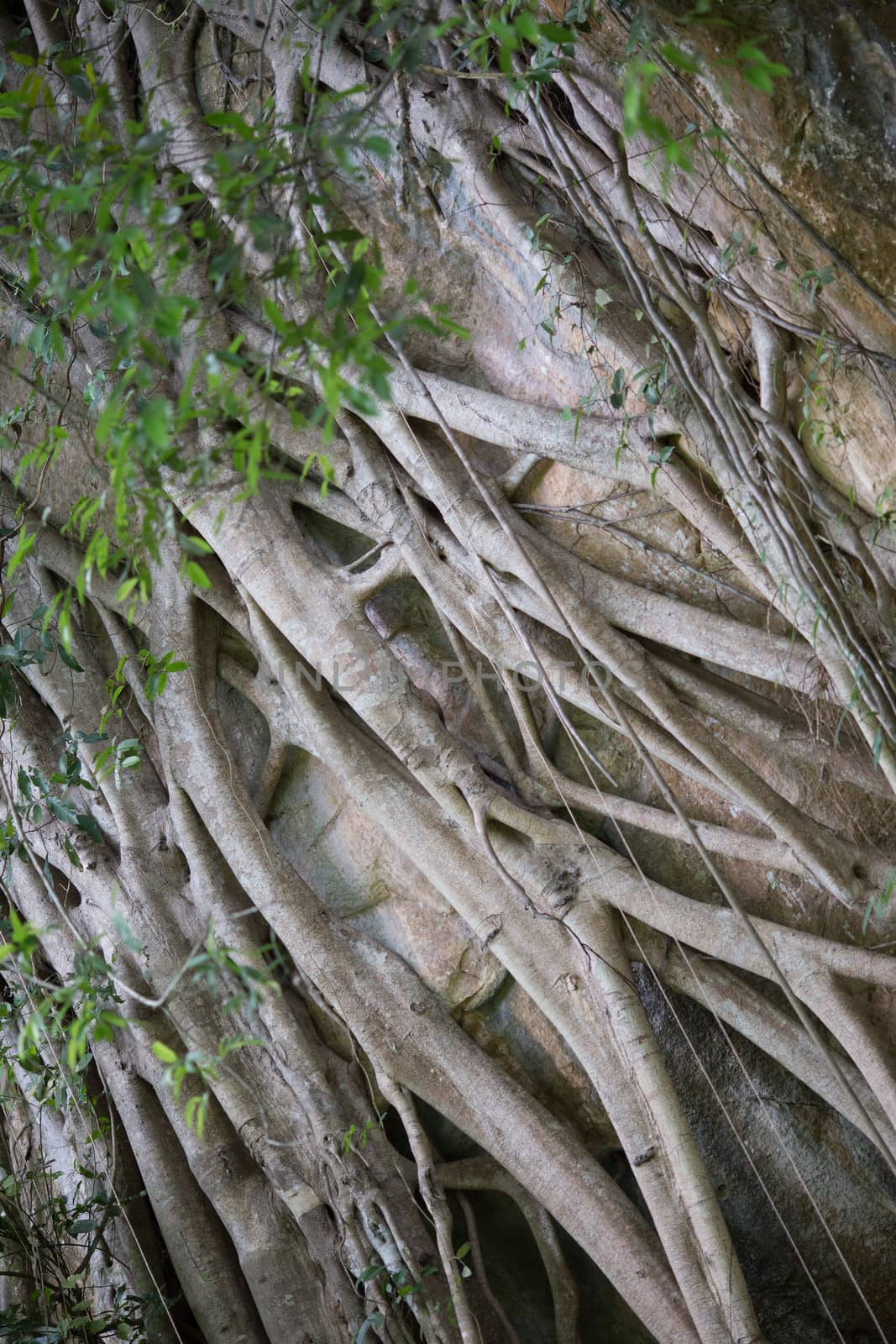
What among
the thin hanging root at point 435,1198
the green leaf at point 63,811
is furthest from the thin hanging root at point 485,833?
the green leaf at point 63,811

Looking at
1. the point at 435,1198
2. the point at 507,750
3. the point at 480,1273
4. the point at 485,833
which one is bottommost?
the point at 480,1273

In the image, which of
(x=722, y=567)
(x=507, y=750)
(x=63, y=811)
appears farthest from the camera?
(x=507, y=750)

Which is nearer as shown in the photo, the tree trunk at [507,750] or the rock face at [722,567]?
the rock face at [722,567]

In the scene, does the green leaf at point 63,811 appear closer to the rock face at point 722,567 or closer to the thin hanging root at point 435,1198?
the rock face at point 722,567

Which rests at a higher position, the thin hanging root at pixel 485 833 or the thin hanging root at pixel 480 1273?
the thin hanging root at pixel 485 833

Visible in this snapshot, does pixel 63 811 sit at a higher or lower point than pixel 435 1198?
higher

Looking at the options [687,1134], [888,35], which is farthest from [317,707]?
[888,35]

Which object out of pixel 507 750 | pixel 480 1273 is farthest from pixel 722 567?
pixel 480 1273

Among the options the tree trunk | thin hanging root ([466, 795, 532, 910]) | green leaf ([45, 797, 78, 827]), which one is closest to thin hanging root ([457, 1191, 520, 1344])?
the tree trunk

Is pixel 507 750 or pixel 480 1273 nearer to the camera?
pixel 480 1273

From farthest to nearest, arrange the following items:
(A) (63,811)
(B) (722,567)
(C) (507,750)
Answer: (C) (507,750), (A) (63,811), (B) (722,567)

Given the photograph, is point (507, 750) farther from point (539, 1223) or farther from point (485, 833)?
point (539, 1223)

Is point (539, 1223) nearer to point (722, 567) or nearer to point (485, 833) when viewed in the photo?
point (485, 833)

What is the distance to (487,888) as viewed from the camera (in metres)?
2.72
